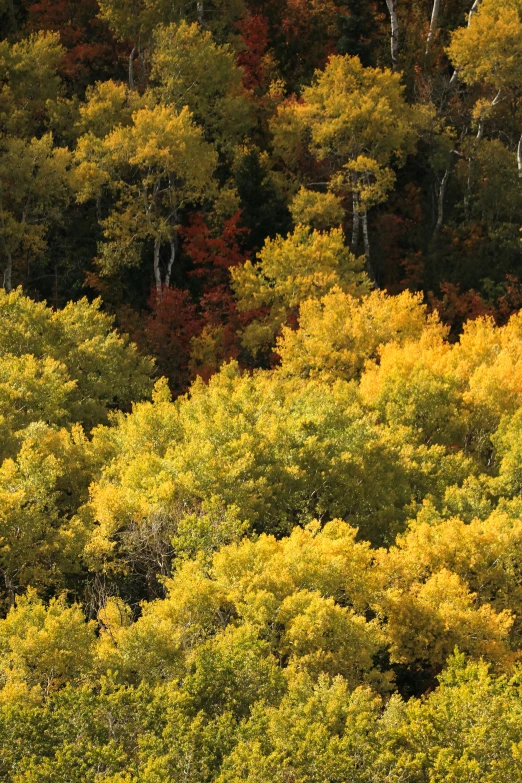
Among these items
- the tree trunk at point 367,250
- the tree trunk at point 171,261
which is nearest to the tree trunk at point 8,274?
the tree trunk at point 171,261

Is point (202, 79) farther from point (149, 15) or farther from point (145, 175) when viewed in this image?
point (145, 175)

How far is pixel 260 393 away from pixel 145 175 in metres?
25.5

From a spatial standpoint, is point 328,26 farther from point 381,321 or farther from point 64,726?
point 64,726

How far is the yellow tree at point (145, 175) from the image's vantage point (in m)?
69.8

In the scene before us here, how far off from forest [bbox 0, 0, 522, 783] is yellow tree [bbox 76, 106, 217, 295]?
7.9 inches

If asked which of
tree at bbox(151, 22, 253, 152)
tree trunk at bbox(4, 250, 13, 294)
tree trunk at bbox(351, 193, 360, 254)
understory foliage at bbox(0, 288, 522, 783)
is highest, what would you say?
tree at bbox(151, 22, 253, 152)

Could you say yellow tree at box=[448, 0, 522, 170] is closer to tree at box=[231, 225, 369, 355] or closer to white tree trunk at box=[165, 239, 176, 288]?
tree at box=[231, 225, 369, 355]

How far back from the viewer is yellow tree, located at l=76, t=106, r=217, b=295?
6975cm

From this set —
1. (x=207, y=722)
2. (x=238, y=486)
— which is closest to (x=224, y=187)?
(x=238, y=486)

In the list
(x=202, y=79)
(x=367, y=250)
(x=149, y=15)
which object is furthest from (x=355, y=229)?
(x=149, y=15)

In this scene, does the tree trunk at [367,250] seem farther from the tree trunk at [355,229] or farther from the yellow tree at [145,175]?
the yellow tree at [145,175]

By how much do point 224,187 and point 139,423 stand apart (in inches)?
1117

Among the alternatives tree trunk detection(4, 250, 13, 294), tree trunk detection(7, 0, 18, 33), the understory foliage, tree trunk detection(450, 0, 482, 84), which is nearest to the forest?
the understory foliage

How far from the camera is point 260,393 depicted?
173 ft
